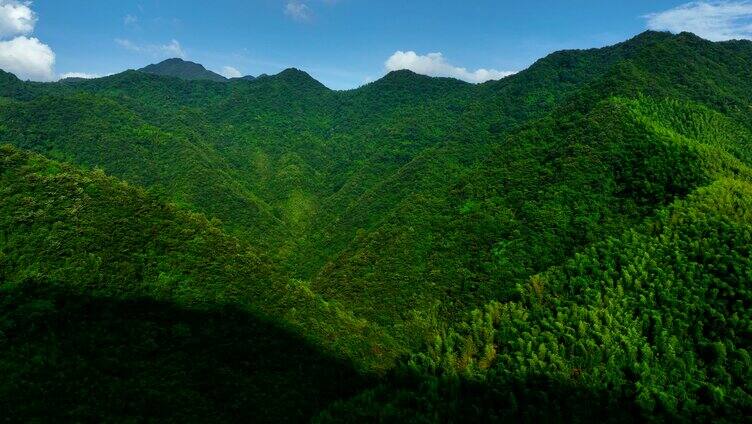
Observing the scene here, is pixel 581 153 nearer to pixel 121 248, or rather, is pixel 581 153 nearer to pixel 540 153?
pixel 540 153

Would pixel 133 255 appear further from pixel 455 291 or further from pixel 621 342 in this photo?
pixel 621 342

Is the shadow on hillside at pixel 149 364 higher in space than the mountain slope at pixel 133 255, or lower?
lower

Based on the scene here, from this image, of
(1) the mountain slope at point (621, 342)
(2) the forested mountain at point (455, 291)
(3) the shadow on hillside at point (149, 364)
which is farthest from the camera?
(2) the forested mountain at point (455, 291)

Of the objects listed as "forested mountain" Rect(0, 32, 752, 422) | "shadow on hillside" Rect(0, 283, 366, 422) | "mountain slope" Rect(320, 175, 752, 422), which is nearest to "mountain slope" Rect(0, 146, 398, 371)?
"forested mountain" Rect(0, 32, 752, 422)

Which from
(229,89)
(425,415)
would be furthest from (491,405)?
(229,89)

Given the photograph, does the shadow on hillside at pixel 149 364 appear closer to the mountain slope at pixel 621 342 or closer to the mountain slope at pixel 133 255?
the mountain slope at pixel 133 255

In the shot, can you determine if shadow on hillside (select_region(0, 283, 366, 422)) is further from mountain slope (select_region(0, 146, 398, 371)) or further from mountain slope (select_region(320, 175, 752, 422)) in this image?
mountain slope (select_region(320, 175, 752, 422))

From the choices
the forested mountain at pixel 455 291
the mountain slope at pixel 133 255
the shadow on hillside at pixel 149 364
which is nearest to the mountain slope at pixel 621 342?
the forested mountain at pixel 455 291
